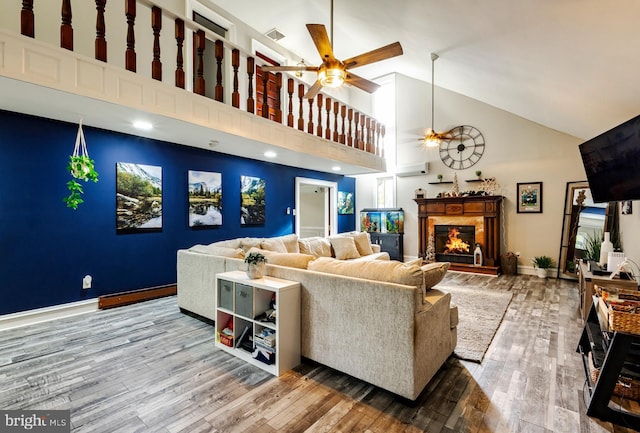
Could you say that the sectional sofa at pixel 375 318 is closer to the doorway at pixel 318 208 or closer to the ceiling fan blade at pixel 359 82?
the ceiling fan blade at pixel 359 82

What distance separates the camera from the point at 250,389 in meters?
2.12

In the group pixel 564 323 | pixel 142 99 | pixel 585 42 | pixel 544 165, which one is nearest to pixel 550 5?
pixel 585 42

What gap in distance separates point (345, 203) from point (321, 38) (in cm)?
578

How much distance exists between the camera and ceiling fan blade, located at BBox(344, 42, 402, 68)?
110 inches

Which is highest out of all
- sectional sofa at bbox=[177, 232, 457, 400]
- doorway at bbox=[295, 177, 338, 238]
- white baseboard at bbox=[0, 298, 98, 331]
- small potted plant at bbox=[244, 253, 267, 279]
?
doorway at bbox=[295, 177, 338, 238]

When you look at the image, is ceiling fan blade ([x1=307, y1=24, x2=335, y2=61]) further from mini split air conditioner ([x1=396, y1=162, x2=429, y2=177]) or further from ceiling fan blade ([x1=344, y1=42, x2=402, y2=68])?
mini split air conditioner ([x1=396, y1=162, x2=429, y2=177])

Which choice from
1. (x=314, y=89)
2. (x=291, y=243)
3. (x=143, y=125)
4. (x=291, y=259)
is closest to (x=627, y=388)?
(x=291, y=259)

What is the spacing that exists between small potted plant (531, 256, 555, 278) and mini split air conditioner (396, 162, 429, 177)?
120 inches

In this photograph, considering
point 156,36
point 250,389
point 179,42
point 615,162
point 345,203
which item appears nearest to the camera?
point 250,389

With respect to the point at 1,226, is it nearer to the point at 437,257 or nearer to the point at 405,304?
the point at 405,304

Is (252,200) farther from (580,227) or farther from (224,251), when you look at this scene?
(580,227)

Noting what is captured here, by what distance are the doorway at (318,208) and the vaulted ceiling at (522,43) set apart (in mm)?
3468

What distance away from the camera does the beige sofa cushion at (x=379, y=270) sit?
1.96 meters

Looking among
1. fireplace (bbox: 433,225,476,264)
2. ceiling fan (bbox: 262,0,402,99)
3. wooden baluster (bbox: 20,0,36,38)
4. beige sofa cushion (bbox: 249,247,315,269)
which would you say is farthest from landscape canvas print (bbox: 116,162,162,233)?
fireplace (bbox: 433,225,476,264)
